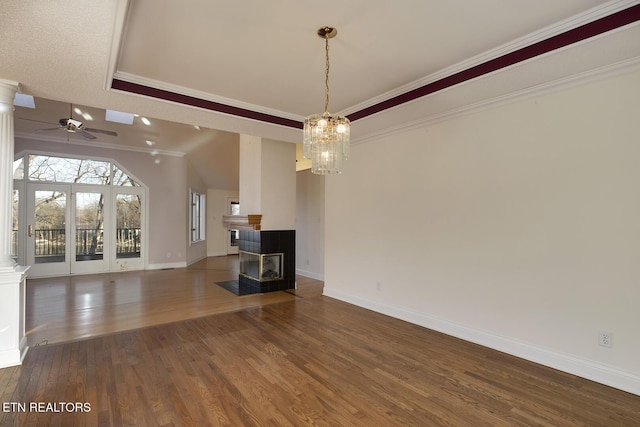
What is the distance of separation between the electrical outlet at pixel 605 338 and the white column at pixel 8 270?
519 cm

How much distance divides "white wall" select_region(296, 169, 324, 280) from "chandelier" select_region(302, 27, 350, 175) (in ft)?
12.9

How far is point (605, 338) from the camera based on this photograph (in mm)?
2557

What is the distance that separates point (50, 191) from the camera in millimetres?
6785

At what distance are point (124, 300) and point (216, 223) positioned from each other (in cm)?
596

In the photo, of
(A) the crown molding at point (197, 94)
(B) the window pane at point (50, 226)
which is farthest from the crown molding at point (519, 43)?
(B) the window pane at point (50, 226)

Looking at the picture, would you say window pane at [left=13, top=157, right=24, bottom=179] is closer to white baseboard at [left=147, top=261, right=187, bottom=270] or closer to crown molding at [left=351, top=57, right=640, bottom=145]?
white baseboard at [left=147, top=261, right=187, bottom=270]

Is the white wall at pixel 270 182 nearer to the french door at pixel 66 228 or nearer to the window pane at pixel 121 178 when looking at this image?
the window pane at pixel 121 178

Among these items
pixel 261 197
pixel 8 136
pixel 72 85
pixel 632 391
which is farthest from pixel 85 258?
pixel 632 391

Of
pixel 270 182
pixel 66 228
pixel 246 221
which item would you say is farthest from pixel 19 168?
pixel 270 182

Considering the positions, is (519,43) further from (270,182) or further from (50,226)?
(50,226)

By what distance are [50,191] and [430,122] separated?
8010 millimetres

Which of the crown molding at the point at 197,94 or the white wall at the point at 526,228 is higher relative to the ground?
the crown molding at the point at 197,94

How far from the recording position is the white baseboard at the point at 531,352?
97.4 inches

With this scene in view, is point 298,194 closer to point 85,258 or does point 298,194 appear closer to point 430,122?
point 430,122
